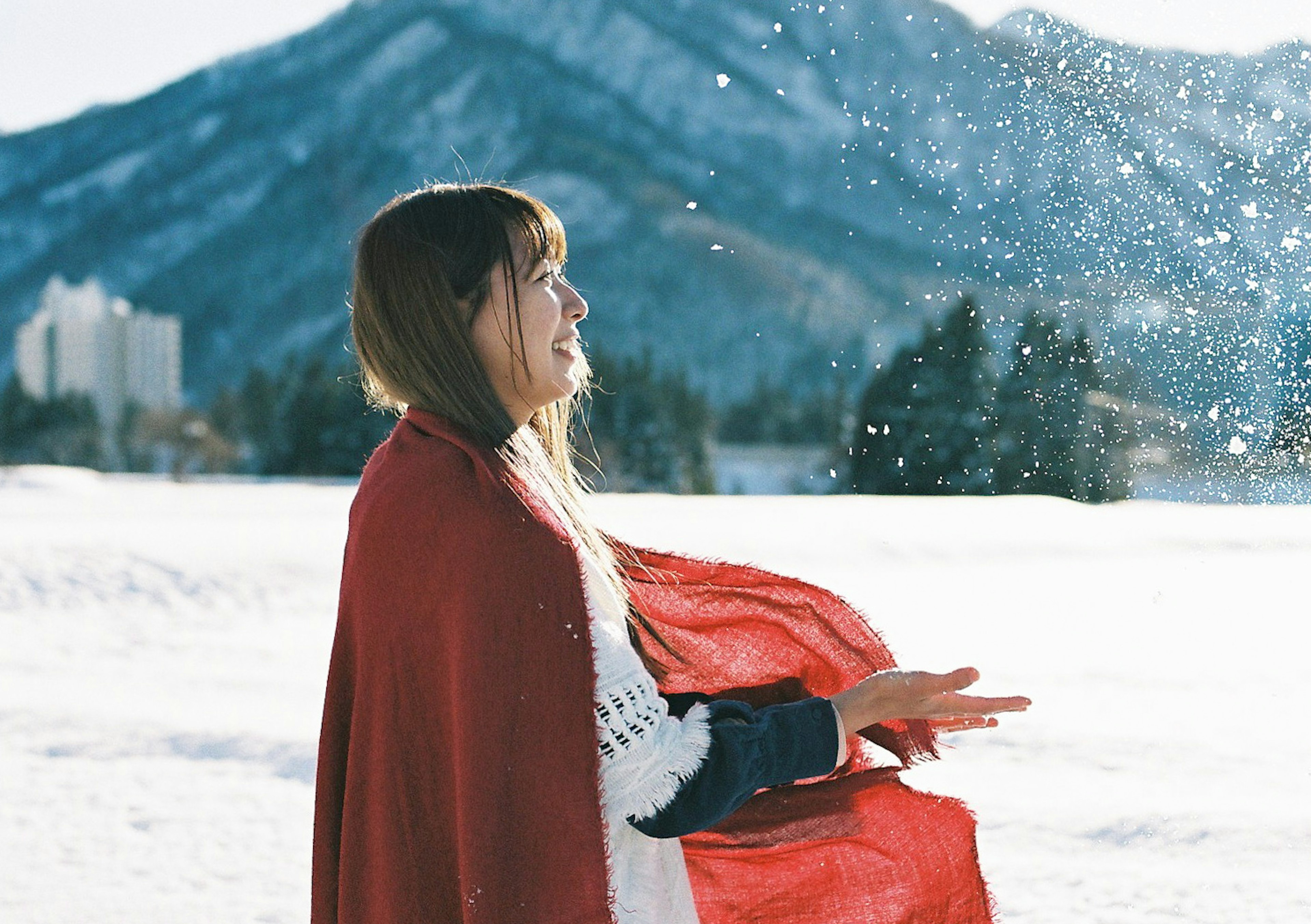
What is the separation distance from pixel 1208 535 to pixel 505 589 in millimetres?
10330

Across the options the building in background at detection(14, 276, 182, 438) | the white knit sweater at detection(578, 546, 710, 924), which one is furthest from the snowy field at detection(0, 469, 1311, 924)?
the building in background at detection(14, 276, 182, 438)

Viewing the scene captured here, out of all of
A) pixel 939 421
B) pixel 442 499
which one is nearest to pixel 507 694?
pixel 442 499

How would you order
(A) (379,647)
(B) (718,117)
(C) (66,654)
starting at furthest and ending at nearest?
(B) (718,117) → (C) (66,654) → (A) (379,647)

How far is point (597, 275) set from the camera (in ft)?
267

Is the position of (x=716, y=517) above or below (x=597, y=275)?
below

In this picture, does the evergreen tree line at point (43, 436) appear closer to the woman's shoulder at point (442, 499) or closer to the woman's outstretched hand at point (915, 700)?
the woman's shoulder at point (442, 499)

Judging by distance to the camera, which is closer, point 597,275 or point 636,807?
point 636,807

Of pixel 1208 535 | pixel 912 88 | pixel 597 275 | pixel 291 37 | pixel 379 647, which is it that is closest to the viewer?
pixel 379 647

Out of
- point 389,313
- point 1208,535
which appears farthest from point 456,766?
point 1208,535

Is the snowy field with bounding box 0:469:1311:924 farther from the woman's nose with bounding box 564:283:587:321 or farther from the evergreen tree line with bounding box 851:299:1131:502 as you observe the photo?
the evergreen tree line with bounding box 851:299:1131:502

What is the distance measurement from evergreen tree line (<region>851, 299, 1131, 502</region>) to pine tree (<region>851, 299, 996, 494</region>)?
0.02 metres

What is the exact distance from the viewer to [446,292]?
1.41 m

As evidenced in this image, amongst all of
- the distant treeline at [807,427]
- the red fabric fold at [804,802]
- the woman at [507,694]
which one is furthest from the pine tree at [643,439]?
the woman at [507,694]

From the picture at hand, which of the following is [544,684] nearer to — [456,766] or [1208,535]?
[456,766]
